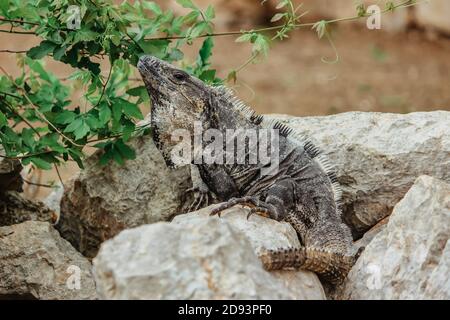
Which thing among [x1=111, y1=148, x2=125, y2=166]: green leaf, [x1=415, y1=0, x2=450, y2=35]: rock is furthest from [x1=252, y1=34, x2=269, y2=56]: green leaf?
[x1=415, y1=0, x2=450, y2=35]: rock

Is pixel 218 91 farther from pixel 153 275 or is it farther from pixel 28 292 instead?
pixel 153 275

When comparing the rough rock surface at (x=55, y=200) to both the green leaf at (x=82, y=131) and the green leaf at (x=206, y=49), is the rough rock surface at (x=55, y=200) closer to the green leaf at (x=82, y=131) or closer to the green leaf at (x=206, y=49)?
the green leaf at (x=82, y=131)

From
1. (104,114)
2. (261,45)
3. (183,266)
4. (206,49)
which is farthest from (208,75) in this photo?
(183,266)

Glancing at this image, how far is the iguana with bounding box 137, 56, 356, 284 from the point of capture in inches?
215

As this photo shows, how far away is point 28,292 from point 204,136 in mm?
1454

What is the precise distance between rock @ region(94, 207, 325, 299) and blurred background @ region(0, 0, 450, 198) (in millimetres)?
8845

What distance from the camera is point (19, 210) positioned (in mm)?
6586

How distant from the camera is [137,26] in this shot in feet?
21.6

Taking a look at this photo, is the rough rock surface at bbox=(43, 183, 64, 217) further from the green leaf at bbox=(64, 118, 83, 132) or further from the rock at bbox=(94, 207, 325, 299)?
the rock at bbox=(94, 207, 325, 299)

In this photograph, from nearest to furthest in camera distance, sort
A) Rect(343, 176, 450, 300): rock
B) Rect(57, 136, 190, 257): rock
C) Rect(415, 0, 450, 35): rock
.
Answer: Rect(343, 176, 450, 300): rock
Rect(57, 136, 190, 257): rock
Rect(415, 0, 450, 35): rock

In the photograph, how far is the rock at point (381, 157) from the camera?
5777 millimetres

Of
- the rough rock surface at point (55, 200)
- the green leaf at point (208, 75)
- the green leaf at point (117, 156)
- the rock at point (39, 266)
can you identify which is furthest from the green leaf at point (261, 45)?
the rough rock surface at point (55, 200)

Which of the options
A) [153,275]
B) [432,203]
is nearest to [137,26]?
[432,203]

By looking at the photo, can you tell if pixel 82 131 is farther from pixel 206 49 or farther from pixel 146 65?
pixel 206 49
